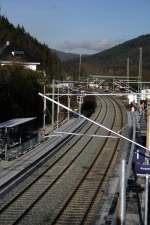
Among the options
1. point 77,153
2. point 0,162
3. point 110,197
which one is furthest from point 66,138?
point 110,197

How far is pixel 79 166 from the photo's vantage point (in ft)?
87.8

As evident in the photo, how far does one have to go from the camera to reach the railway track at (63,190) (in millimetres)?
17062

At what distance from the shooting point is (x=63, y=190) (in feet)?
68.7

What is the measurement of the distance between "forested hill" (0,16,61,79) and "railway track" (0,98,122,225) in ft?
137

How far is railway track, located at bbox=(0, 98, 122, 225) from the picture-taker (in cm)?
1706

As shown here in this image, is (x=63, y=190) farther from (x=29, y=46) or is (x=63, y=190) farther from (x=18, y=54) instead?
(x=29, y=46)

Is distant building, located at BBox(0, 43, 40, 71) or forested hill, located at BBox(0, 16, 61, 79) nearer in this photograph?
distant building, located at BBox(0, 43, 40, 71)

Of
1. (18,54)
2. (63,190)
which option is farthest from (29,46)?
(63,190)

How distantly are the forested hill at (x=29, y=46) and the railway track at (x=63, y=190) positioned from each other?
137 feet

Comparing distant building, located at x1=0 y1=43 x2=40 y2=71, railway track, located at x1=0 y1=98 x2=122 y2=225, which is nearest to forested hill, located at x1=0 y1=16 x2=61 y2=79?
distant building, located at x1=0 y1=43 x2=40 y2=71

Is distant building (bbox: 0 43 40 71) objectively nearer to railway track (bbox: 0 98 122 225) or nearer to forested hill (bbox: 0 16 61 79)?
forested hill (bbox: 0 16 61 79)

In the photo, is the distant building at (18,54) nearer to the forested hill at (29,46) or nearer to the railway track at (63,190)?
the forested hill at (29,46)

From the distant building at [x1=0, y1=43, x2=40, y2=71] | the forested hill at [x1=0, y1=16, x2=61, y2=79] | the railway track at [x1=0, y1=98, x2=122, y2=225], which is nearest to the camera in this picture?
the railway track at [x1=0, y1=98, x2=122, y2=225]

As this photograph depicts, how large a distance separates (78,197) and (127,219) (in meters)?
4.37
